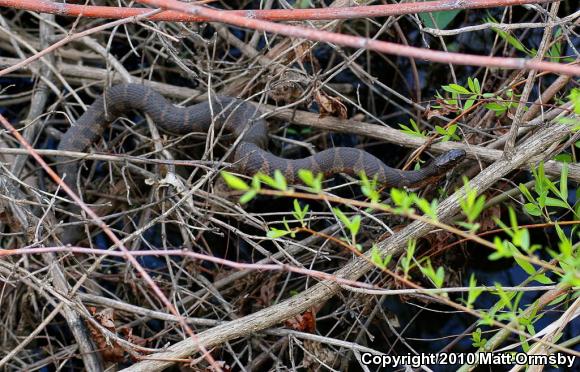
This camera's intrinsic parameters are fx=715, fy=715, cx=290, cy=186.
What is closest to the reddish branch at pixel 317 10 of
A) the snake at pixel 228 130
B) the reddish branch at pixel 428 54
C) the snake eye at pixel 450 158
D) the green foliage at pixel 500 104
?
the reddish branch at pixel 428 54

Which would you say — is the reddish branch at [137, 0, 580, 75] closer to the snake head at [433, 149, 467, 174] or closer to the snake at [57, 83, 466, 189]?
the snake head at [433, 149, 467, 174]

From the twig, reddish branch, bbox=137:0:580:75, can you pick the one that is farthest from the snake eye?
reddish branch, bbox=137:0:580:75

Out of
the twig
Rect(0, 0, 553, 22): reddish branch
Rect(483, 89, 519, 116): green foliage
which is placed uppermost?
Rect(0, 0, 553, 22): reddish branch

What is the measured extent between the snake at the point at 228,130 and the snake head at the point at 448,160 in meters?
0.23

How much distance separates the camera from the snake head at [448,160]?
152 inches

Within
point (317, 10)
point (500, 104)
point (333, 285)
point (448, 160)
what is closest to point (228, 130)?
point (448, 160)

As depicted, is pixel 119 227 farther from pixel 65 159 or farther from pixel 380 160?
pixel 380 160

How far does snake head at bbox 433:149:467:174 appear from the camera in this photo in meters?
3.86

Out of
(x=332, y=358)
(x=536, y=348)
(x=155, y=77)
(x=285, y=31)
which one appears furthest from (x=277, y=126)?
(x=285, y=31)

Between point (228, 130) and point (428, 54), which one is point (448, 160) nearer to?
point (228, 130)

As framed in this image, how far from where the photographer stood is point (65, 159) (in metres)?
4.45

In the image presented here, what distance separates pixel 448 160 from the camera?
3893 millimetres

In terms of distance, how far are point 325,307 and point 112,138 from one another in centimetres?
178

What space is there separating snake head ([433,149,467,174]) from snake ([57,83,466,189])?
0.23m
